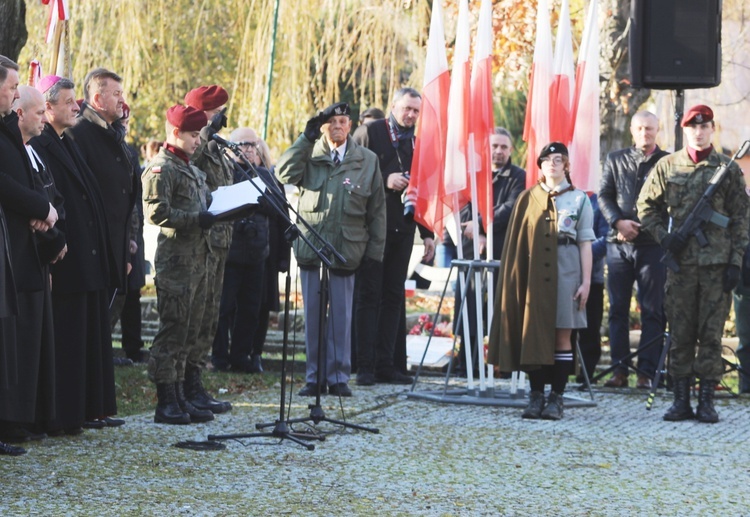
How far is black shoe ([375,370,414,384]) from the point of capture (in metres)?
11.8

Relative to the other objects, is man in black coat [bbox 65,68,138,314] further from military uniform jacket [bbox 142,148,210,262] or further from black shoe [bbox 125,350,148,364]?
black shoe [bbox 125,350,148,364]

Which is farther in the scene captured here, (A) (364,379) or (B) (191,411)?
(A) (364,379)

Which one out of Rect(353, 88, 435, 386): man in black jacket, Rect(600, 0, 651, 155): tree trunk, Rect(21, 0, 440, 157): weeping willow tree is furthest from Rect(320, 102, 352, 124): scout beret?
Rect(21, 0, 440, 157): weeping willow tree

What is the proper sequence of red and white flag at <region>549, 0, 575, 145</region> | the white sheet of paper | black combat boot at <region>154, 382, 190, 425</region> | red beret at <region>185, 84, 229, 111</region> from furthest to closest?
1. red and white flag at <region>549, 0, 575, 145</region>
2. red beret at <region>185, 84, 229, 111</region>
3. black combat boot at <region>154, 382, 190, 425</region>
4. the white sheet of paper

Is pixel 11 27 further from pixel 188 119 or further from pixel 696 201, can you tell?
pixel 696 201

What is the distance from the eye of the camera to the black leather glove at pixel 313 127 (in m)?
10.2

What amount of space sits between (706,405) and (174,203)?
13.7 ft

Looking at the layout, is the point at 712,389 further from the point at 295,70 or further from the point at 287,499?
the point at 295,70

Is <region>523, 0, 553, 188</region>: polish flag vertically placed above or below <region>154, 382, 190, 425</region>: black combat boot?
above

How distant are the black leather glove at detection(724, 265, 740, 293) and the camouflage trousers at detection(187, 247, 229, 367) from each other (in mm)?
3646

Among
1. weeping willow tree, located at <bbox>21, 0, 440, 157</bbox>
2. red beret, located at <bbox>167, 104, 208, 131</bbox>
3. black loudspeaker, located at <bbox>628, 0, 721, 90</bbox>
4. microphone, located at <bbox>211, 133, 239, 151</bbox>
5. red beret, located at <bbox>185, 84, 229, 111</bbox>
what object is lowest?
microphone, located at <bbox>211, 133, 239, 151</bbox>

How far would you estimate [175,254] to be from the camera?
8836 millimetres

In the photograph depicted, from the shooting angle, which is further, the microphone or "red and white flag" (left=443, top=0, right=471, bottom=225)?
"red and white flag" (left=443, top=0, right=471, bottom=225)

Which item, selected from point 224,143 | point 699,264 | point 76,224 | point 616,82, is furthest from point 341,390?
point 616,82
